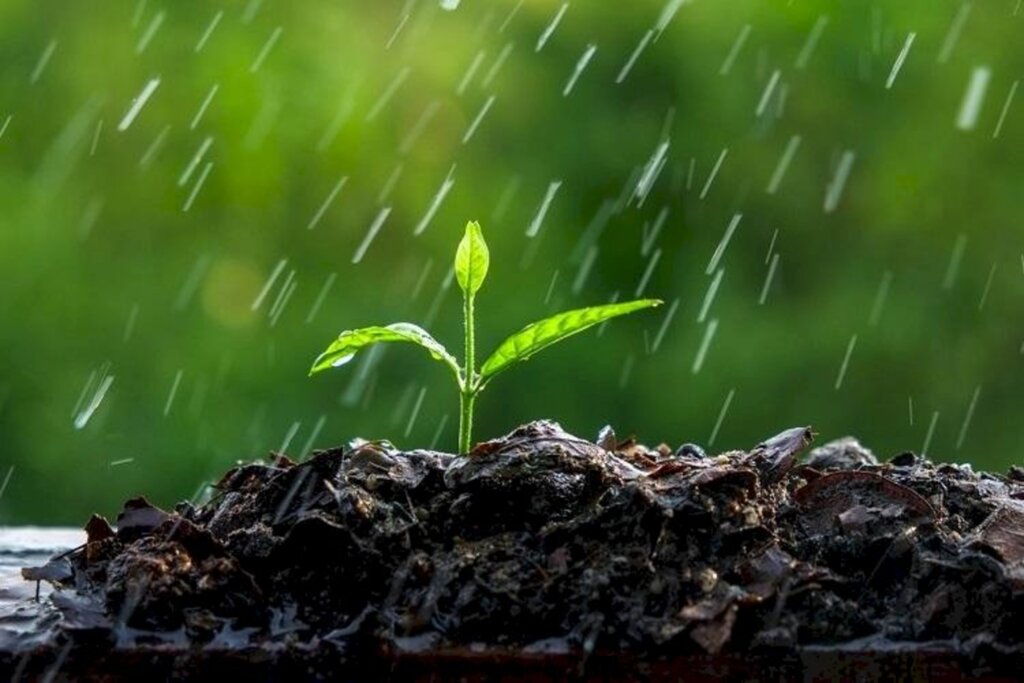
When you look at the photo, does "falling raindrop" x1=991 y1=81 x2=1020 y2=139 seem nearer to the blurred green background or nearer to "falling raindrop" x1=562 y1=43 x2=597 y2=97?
the blurred green background

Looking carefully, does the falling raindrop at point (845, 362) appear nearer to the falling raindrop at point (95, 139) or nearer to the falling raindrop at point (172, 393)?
the falling raindrop at point (172, 393)

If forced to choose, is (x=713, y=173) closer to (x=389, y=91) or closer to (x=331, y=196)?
(x=389, y=91)

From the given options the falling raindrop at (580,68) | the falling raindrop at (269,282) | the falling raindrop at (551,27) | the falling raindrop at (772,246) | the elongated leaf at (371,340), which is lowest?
the falling raindrop at (269,282)

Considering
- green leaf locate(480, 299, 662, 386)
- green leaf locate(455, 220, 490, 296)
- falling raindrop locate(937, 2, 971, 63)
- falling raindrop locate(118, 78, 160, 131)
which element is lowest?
green leaf locate(480, 299, 662, 386)

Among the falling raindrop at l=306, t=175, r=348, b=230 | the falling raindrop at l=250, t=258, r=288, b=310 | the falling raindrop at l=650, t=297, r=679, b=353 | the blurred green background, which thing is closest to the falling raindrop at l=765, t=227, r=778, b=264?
the blurred green background

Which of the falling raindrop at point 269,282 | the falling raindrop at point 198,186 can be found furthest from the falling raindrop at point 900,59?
the falling raindrop at point 198,186

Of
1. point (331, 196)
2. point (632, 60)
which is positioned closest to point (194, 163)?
point (331, 196)
